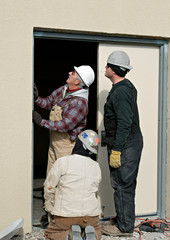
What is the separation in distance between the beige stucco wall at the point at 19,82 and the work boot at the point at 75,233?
2.49 feet

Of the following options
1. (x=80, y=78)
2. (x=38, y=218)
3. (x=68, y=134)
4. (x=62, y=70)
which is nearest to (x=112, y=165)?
(x=68, y=134)

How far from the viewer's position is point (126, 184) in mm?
3965

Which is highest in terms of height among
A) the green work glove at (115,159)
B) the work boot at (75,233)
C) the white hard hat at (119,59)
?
the white hard hat at (119,59)

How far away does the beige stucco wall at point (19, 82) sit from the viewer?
391cm

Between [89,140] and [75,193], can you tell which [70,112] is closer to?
[89,140]

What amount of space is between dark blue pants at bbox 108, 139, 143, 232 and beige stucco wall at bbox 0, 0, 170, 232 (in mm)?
991

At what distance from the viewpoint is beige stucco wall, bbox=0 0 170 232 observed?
391 centimetres

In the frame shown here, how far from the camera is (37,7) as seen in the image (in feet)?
13.0

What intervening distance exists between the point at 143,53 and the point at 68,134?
145 cm

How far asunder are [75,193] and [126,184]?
2.20 ft

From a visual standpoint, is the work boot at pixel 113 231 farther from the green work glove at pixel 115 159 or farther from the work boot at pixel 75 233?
the green work glove at pixel 115 159

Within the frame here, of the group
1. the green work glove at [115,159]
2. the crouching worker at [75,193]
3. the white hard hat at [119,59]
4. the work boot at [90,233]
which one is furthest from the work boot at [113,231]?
the white hard hat at [119,59]

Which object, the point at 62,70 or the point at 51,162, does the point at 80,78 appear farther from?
the point at 62,70

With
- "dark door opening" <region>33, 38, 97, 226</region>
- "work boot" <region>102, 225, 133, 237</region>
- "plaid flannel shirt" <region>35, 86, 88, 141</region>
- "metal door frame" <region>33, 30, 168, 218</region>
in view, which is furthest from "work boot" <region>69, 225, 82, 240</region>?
"dark door opening" <region>33, 38, 97, 226</region>
